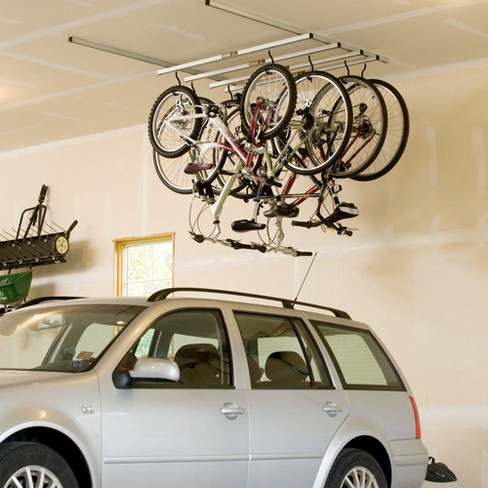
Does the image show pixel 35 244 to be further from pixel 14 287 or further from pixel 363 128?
pixel 363 128

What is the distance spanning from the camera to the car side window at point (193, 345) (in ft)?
16.1

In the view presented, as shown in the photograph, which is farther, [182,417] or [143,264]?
[143,264]

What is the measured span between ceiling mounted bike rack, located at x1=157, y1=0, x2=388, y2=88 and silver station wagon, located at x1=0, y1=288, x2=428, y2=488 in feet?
8.83

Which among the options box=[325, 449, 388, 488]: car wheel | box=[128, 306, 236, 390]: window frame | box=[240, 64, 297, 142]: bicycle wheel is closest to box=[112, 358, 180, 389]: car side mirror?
→ box=[128, 306, 236, 390]: window frame

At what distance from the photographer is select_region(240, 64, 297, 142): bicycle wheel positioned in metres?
7.40

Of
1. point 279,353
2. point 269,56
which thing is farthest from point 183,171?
point 279,353

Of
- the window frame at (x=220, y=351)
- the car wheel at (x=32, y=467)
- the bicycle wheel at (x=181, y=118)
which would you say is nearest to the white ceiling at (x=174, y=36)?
the bicycle wheel at (x=181, y=118)

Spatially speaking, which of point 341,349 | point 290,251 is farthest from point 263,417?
point 290,251

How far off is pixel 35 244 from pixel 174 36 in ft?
13.4

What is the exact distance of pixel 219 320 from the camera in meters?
5.23

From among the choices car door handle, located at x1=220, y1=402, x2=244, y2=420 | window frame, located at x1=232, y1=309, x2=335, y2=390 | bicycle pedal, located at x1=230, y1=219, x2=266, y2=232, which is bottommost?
car door handle, located at x1=220, y1=402, x2=244, y2=420

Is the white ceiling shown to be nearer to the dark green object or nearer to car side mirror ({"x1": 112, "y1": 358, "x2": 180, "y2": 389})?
the dark green object

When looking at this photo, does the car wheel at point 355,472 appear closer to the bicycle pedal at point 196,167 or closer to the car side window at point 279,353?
the car side window at point 279,353

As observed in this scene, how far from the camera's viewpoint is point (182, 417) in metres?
4.66
